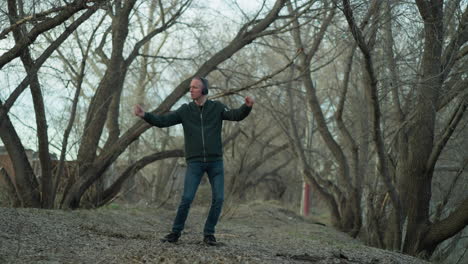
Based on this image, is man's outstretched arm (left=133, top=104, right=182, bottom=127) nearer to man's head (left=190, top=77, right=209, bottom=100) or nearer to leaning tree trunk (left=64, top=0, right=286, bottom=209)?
man's head (left=190, top=77, right=209, bottom=100)

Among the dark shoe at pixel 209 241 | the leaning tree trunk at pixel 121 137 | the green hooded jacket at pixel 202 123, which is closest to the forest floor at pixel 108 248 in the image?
the dark shoe at pixel 209 241

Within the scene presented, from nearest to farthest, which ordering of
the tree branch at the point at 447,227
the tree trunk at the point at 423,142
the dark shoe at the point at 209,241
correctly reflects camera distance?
the dark shoe at the point at 209,241 → the tree trunk at the point at 423,142 → the tree branch at the point at 447,227

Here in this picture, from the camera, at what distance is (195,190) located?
8.06 meters

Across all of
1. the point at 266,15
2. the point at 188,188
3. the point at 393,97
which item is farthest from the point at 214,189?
the point at 266,15

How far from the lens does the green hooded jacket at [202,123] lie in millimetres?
8020

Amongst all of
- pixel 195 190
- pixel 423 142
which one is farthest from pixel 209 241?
pixel 423 142

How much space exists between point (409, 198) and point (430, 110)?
5.83 ft

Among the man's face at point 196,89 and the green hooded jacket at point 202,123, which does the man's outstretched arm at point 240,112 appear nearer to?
the green hooded jacket at point 202,123

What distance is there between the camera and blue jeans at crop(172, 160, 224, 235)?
801 cm

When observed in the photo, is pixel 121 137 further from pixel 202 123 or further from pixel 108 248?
pixel 108 248

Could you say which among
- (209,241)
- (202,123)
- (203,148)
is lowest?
(209,241)

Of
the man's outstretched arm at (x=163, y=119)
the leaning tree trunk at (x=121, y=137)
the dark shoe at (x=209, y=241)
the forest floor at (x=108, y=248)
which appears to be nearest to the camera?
the forest floor at (x=108, y=248)

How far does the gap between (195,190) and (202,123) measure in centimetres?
80

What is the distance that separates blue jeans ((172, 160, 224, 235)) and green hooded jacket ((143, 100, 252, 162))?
94mm
